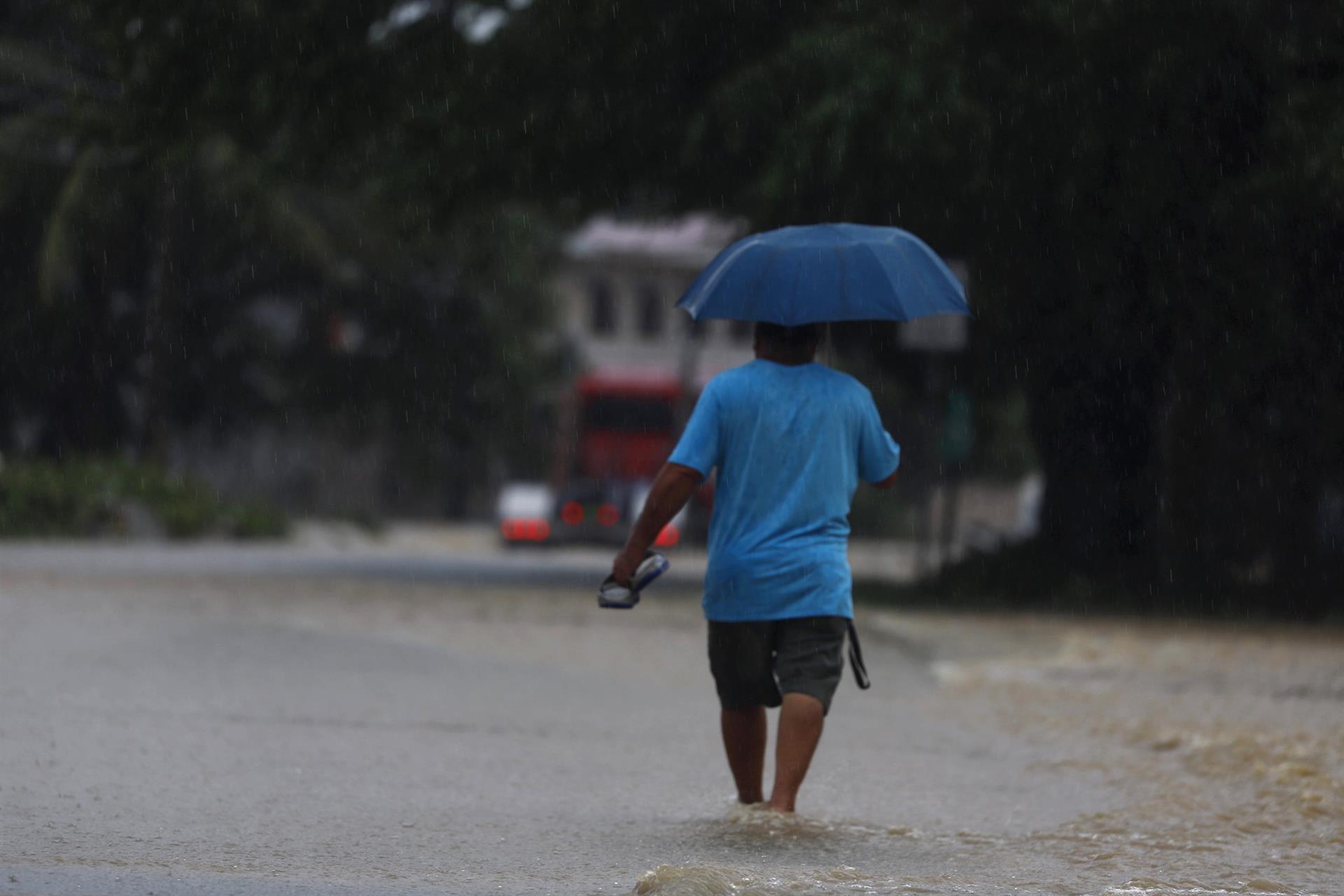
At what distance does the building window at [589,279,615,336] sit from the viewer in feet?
227

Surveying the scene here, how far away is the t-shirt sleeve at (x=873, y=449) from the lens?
6.62 meters

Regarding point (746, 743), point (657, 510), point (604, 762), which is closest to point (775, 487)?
point (657, 510)

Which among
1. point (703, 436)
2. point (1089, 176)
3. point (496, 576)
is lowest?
point (496, 576)

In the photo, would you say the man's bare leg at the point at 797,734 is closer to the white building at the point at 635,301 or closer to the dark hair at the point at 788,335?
A: the dark hair at the point at 788,335

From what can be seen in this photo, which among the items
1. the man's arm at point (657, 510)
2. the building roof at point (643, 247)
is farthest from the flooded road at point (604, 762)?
the building roof at point (643, 247)

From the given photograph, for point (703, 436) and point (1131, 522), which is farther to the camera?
point (1131, 522)

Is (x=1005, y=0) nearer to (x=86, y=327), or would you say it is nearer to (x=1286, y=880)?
(x=1286, y=880)

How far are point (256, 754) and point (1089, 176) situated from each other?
386 inches

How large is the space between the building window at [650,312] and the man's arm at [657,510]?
6259 centimetres

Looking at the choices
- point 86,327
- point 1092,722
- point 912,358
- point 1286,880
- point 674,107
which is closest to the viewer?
point 1286,880

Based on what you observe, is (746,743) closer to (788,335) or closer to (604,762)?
(788,335)

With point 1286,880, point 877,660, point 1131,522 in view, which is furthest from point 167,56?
point 1286,880

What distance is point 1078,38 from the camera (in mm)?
15922

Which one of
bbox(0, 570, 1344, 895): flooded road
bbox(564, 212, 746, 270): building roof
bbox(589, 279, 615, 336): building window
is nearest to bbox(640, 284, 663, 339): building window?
bbox(589, 279, 615, 336): building window
